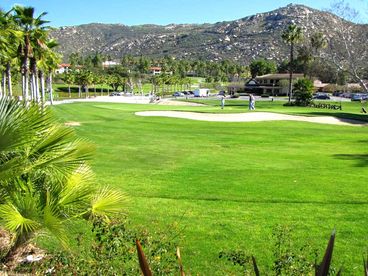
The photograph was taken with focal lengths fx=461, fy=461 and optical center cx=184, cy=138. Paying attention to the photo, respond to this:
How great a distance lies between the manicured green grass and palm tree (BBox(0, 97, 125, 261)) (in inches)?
120

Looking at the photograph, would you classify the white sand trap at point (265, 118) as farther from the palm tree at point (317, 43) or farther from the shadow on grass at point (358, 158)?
the shadow on grass at point (358, 158)

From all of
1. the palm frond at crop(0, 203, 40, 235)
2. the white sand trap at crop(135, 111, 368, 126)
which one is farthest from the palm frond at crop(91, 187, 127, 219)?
the white sand trap at crop(135, 111, 368, 126)

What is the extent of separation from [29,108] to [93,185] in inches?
72.4

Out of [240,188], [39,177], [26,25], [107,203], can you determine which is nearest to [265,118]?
[26,25]

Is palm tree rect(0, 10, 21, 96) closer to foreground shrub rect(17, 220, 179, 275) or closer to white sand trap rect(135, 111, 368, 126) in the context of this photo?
white sand trap rect(135, 111, 368, 126)

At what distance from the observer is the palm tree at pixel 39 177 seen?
5707 millimetres

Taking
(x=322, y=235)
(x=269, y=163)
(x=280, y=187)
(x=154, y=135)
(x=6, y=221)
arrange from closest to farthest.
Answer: (x=6, y=221) → (x=322, y=235) → (x=280, y=187) → (x=269, y=163) → (x=154, y=135)

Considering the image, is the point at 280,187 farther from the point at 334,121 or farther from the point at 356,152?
the point at 334,121

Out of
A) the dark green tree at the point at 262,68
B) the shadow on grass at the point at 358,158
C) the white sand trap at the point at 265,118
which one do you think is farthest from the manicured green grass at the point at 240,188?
the dark green tree at the point at 262,68

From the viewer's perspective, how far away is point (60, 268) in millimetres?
7121

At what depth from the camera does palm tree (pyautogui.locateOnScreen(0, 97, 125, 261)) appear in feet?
18.7

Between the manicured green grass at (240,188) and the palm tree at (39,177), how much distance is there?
9.98 ft

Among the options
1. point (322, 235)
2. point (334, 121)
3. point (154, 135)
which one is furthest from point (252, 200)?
point (334, 121)

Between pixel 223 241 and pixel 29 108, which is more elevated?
pixel 29 108
